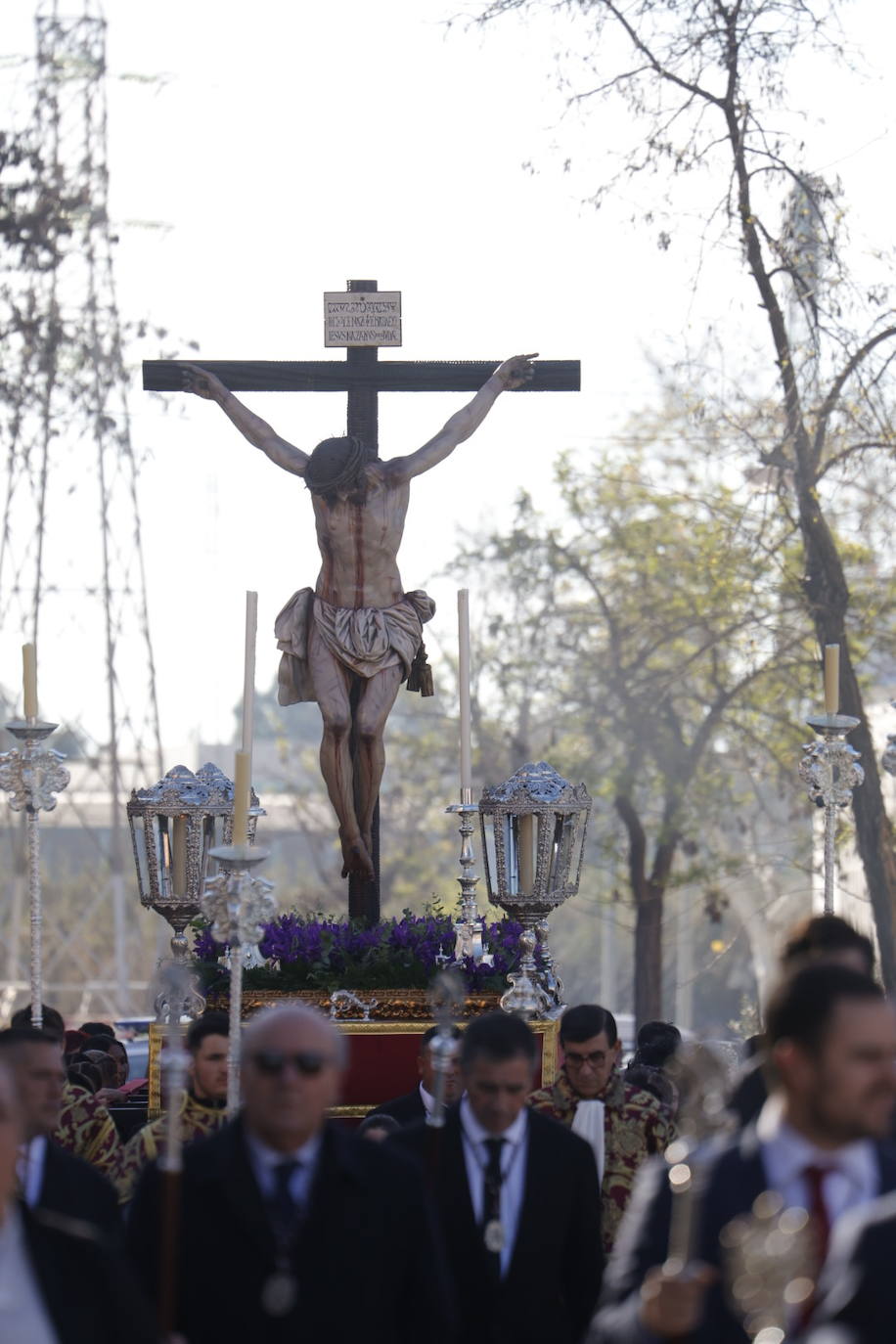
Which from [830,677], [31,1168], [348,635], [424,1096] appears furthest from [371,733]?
[31,1168]

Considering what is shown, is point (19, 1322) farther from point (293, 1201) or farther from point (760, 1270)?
point (760, 1270)

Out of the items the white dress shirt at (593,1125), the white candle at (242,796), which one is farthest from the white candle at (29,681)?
the white dress shirt at (593,1125)

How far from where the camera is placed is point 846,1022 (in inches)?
164

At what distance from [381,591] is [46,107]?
15.7 meters

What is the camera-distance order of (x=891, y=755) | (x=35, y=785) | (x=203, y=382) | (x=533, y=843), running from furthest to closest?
(x=203, y=382), (x=533, y=843), (x=35, y=785), (x=891, y=755)

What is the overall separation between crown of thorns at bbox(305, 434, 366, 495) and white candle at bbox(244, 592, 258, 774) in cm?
89

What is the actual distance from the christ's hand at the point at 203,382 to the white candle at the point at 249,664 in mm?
1540

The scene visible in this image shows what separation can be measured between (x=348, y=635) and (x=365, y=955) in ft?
4.63

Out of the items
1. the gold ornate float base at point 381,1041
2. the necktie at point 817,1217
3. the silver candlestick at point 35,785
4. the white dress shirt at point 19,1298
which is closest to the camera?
the necktie at point 817,1217

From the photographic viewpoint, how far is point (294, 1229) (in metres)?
4.53

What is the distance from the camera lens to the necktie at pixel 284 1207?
178 inches

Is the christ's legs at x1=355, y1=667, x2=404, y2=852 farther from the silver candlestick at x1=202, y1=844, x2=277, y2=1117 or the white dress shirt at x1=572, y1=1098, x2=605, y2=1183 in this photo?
the white dress shirt at x1=572, y1=1098, x2=605, y2=1183

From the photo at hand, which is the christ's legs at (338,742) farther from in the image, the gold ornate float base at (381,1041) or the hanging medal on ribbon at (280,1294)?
the hanging medal on ribbon at (280,1294)

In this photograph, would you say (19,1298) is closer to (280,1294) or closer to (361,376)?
(280,1294)
